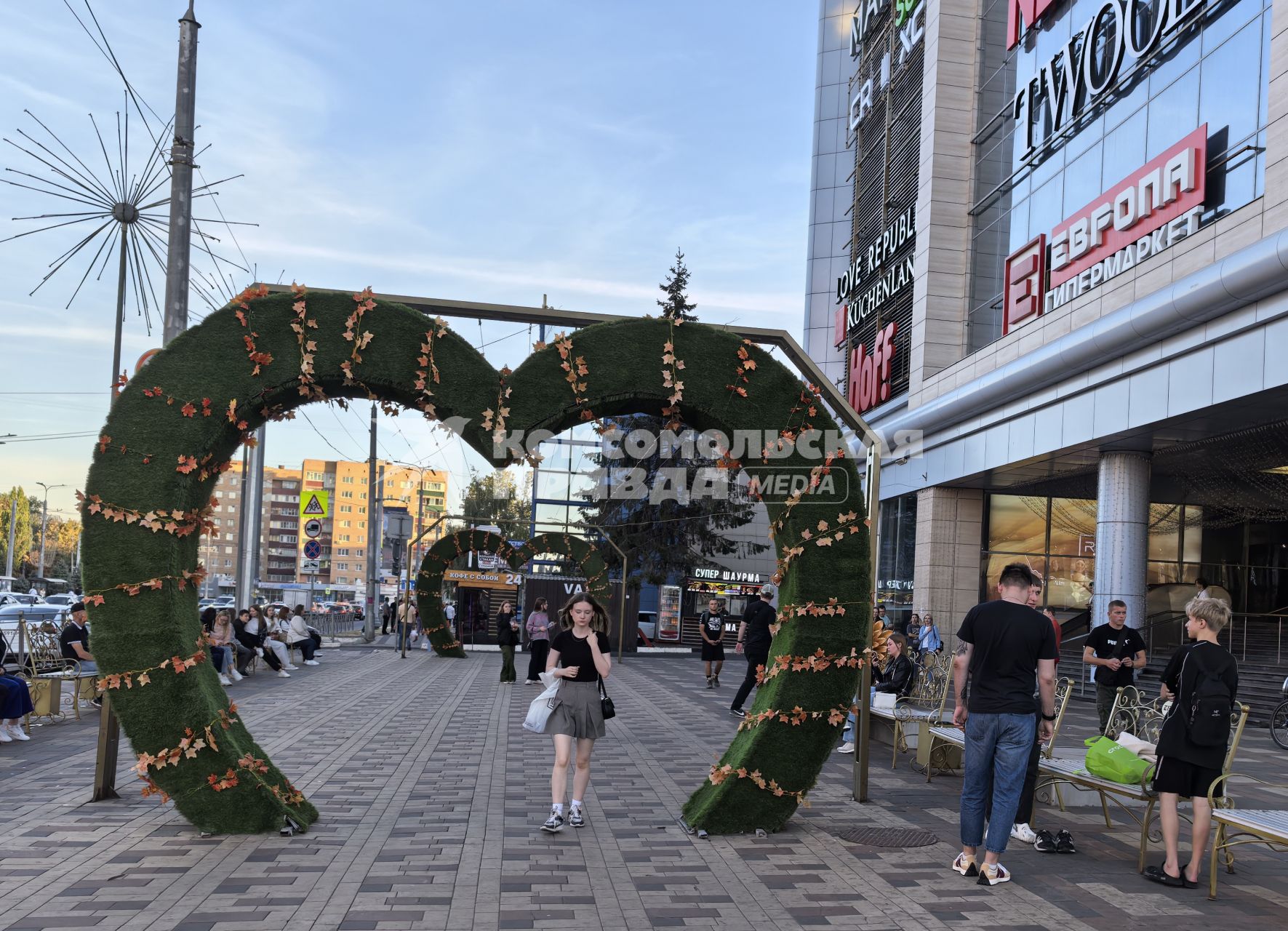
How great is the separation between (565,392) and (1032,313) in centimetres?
1601

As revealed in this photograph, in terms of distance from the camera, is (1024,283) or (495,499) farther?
(495,499)

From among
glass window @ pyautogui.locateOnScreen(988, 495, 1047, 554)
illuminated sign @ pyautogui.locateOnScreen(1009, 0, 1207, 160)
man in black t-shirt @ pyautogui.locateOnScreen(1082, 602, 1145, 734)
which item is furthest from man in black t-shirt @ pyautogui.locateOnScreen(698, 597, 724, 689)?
illuminated sign @ pyautogui.locateOnScreen(1009, 0, 1207, 160)

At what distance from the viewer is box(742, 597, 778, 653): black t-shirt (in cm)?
1372

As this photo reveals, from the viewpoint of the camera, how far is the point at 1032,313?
2125cm

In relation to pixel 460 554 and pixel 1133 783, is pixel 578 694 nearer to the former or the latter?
pixel 1133 783

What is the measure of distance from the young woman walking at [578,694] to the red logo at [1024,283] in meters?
15.9

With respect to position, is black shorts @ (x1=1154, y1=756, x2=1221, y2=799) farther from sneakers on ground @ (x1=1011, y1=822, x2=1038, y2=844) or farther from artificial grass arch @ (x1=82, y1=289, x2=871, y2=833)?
artificial grass arch @ (x1=82, y1=289, x2=871, y2=833)

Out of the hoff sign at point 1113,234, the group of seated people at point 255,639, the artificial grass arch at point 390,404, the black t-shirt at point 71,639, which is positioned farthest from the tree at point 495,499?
the artificial grass arch at point 390,404

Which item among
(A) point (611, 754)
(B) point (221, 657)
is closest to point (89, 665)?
(B) point (221, 657)

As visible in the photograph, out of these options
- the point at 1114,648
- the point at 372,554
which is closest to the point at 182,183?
the point at 1114,648

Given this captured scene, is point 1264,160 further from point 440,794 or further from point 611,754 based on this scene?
point 440,794

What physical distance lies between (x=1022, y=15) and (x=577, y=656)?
2029 cm

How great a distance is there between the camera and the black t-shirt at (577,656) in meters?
7.64

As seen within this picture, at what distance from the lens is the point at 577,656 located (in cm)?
765
